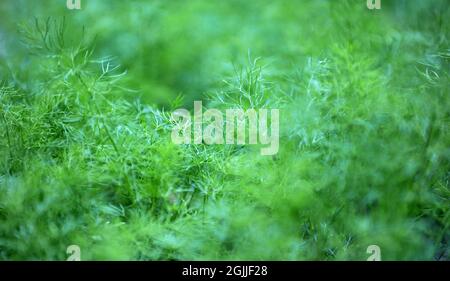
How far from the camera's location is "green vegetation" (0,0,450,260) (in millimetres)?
1324

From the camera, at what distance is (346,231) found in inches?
55.6

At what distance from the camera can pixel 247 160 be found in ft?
4.60

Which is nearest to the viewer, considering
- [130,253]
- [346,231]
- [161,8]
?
[130,253]

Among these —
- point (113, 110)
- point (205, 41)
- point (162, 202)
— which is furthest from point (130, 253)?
point (205, 41)

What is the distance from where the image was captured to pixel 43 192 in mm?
1360

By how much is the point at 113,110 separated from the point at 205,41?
0.71 m

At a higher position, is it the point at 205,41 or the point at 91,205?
the point at 205,41

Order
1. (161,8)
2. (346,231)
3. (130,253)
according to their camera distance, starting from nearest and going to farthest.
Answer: (130,253)
(346,231)
(161,8)

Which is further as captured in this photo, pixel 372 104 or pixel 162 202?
pixel 372 104

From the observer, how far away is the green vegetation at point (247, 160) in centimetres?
132
